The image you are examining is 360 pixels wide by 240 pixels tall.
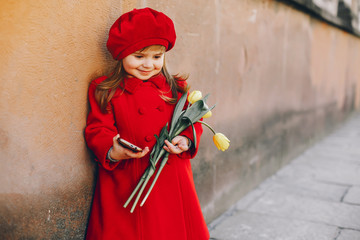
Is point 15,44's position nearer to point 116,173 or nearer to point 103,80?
point 103,80

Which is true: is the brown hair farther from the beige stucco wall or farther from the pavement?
the pavement

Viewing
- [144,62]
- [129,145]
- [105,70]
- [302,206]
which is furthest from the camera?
[302,206]

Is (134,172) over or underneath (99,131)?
underneath

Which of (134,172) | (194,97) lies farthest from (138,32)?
(134,172)

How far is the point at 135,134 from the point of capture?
1850mm

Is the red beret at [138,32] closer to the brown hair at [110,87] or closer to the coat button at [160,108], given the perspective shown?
the brown hair at [110,87]

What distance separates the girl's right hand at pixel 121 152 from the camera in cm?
169

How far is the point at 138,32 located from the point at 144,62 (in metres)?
0.15

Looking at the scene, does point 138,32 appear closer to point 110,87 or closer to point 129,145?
point 110,87

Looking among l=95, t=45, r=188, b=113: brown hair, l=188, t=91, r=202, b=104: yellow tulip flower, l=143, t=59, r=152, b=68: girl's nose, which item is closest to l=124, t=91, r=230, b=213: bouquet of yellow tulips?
l=188, t=91, r=202, b=104: yellow tulip flower

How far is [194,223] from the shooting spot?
2.02m

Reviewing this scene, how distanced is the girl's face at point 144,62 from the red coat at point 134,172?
5 centimetres

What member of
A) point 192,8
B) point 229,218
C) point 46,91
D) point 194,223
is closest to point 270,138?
point 229,218

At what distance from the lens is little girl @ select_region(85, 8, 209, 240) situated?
1.75m
